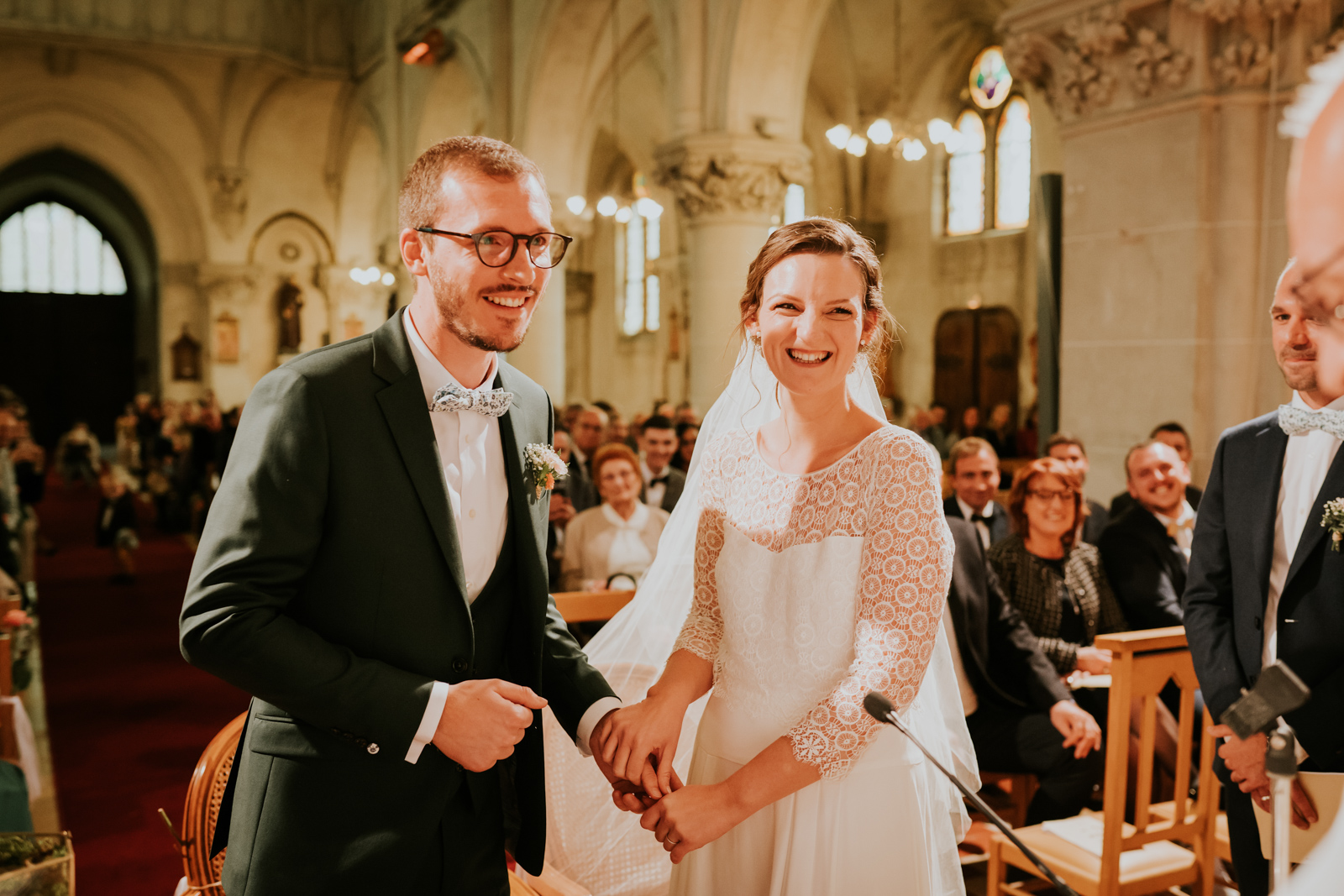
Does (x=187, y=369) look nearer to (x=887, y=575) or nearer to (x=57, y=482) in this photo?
(x=57, y=482)

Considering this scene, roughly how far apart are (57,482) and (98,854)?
1862 centimetres

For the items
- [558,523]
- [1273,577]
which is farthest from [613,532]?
[1273,577]

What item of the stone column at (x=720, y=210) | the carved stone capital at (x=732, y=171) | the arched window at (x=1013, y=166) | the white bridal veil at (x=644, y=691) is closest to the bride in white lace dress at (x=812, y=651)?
the white bridal veil at (x=644, y=691)

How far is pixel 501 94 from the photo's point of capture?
1440 centimetres

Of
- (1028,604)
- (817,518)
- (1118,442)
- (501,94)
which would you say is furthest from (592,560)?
(501,94)

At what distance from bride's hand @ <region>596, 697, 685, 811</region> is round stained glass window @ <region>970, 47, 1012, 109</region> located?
1445cm

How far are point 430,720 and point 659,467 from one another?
6141 mm

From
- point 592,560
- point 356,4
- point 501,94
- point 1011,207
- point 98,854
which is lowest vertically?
point 98,854

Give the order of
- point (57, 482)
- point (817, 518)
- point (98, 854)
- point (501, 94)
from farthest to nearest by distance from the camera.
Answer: point (57, 482) → point (501, 94) → point (98, 854) → point (817, 518)

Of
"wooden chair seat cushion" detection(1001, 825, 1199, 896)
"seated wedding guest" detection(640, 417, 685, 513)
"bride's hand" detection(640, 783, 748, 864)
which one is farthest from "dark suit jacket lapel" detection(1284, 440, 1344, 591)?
"seated wedding guest" detection(640, 417, 685, 513)

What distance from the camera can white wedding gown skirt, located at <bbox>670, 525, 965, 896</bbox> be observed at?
1.96 metres

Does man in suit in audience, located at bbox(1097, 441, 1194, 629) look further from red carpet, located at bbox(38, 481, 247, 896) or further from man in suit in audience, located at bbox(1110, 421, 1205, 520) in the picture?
red carpet, located at bbox(38, 481, 247, 896)

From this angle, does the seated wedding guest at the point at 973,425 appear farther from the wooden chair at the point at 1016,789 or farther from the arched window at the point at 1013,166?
the wooden chair at the point at 1016,789

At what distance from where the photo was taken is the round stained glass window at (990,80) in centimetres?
1476
